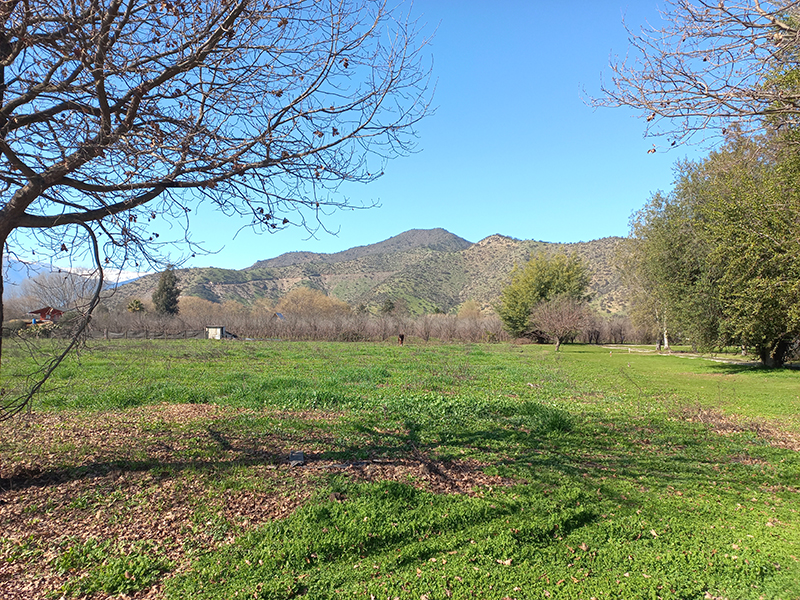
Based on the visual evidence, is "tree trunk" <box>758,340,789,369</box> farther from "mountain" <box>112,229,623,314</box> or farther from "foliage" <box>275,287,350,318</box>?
"foliage" <box>275,287,350,318</box>

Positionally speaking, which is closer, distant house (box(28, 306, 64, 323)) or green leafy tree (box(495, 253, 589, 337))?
distant house (box(28, 306, 64, 323))

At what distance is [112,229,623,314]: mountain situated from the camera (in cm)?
9786

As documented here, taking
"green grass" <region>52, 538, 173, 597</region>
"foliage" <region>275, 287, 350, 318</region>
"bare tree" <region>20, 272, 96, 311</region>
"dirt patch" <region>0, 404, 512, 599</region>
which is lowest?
"green grass" <region>52, 538, 173, 597</region>

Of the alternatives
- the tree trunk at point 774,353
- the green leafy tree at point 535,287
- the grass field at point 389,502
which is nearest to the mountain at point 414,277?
the green leafy tree at point 535,287

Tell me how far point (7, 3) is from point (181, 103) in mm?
1578

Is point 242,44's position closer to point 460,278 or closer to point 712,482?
point 712,482

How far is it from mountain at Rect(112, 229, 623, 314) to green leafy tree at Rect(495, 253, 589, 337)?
31706mm

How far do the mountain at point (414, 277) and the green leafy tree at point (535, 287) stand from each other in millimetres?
31706

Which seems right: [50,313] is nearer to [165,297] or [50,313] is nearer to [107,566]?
[107,566]

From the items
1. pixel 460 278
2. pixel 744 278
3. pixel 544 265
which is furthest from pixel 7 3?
pixel 460 278

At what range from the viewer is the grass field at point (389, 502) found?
3.53 m

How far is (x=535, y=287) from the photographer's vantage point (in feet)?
173

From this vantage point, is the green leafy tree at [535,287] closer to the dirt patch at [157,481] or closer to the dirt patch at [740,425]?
the dirt patch at [740,425]

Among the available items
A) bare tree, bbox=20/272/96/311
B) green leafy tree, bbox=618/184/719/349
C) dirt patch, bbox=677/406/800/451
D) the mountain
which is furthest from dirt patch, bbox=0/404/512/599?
the mountain
